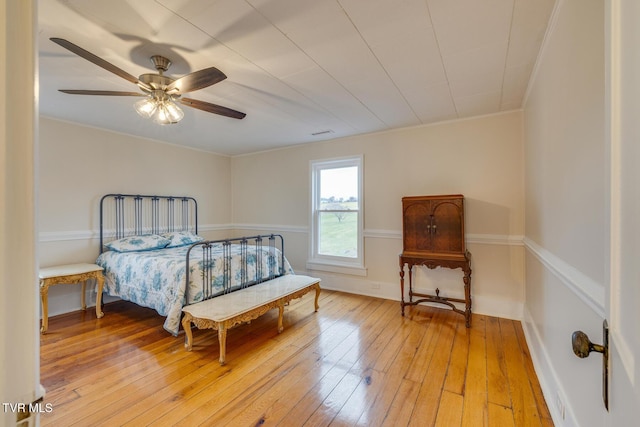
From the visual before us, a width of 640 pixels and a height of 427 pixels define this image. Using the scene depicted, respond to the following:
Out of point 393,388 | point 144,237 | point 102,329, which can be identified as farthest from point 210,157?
point 393,388

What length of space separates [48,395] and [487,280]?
160 inches

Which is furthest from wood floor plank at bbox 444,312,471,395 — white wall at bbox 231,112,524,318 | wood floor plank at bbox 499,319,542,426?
white wall at bbox 231,112,524,318

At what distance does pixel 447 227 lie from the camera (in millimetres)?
3113

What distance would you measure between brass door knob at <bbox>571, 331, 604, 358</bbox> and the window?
340 centimetres

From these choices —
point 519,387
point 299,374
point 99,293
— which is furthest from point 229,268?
point 519,387

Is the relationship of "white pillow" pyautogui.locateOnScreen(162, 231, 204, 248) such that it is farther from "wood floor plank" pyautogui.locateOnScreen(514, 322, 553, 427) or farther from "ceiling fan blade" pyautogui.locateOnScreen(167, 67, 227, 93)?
"wood floor plank" pyautogui.locateOnScreen(514, 322, 553, 427)

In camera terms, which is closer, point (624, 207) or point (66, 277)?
point (624, 207)

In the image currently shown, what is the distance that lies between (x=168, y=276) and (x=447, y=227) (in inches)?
118

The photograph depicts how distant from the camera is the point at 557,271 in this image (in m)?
1.55

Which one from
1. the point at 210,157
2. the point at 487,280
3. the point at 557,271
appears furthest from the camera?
the point at 210,157

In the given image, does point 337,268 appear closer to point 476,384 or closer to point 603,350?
point 476,384

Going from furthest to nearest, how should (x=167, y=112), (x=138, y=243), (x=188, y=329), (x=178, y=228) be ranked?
(x=178, y=228)
(x=138, y=243)
(x=188, y=329)
(x=167, y=112)

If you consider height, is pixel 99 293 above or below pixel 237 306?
below

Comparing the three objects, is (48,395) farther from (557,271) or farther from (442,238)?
(442,238)
